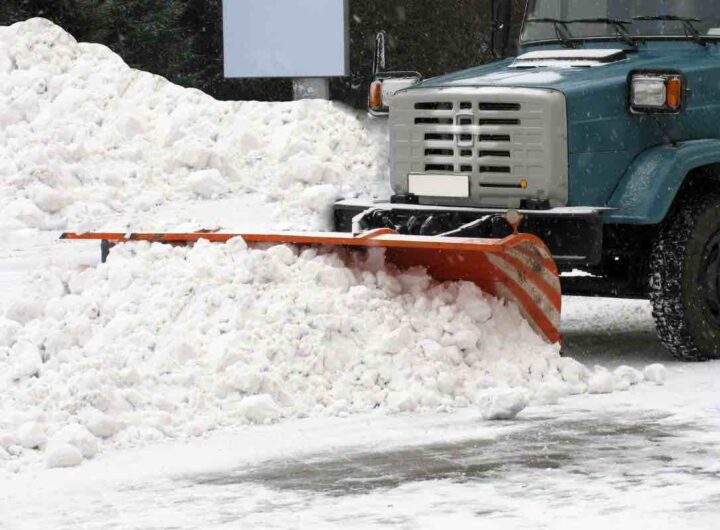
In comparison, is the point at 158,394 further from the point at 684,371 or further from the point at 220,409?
the point at 684,371

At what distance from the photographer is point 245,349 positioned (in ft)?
27.4

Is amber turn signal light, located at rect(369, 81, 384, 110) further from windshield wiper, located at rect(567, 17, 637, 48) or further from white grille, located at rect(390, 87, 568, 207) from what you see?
windshield wiper, located at rect(567, 17, 637, 48)

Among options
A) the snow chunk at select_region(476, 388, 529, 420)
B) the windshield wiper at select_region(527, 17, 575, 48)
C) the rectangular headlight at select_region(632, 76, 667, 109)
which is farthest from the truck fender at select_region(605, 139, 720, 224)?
the snow chunk at select_region(476, 388, 529, 420)

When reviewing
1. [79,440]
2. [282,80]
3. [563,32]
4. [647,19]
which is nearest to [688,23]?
[647,19]

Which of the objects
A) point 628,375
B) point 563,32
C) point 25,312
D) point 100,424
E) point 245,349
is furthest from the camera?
point 563,32

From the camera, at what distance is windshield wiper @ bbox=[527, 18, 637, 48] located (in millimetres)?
10031

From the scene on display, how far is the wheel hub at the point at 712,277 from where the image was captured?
9.52 metres

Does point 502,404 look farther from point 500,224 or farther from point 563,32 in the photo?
point 563,32

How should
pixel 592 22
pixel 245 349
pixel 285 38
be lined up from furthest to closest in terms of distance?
pixel 285 38 < pixel 592 22 < pixel 245 349

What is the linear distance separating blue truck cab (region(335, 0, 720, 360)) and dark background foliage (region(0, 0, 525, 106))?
14.0 metres

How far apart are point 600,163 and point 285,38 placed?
1455 centimetres

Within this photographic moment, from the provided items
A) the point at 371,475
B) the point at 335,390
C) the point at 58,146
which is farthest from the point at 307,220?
the point at 371,475

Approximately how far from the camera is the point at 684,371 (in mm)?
9266

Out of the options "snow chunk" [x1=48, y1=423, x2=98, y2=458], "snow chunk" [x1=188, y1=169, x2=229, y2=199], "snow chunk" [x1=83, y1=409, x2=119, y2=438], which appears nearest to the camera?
Result: "snow chunk" [x1=48, y1=423, x2=98, y2=458]
